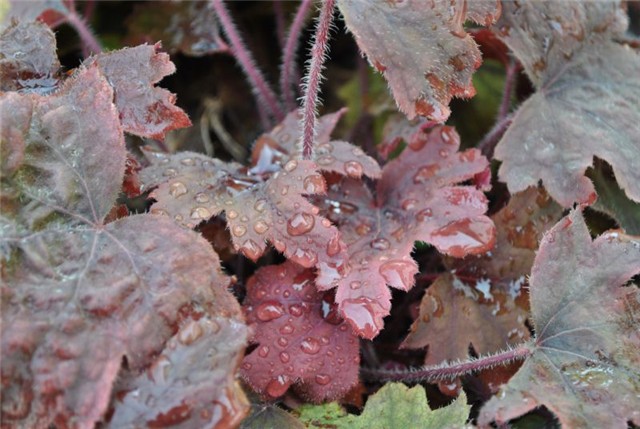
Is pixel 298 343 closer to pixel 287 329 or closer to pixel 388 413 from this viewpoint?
pixel 287 329

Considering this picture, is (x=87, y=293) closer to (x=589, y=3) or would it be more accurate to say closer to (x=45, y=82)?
(x=45, y=82)

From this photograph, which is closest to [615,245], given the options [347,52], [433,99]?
[433,99]

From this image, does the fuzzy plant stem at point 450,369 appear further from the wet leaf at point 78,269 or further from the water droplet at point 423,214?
the wet leaf at point 78,269

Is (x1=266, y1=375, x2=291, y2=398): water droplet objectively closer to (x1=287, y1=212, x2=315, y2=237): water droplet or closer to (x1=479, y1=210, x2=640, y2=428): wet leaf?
(x1=287, y1=212, x2=315, y2=237): water droplet

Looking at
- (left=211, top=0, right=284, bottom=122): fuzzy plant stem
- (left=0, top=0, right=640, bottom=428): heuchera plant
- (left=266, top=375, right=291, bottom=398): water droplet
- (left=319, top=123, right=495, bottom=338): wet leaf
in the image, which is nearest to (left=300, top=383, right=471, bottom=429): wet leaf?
(left=0, top=0, right=640, bottom=428): heuchera plant

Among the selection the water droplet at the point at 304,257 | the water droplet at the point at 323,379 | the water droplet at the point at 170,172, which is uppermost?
the water droplet at the point at 170,172

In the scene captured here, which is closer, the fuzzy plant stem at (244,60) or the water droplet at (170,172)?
the water droplet at (170,172)

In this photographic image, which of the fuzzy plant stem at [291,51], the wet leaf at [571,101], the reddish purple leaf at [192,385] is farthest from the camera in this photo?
the fuzzy plant stem at [291,51]

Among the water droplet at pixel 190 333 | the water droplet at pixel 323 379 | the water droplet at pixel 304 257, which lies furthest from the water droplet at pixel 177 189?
the water droplet at pixel 323 379
